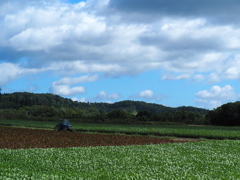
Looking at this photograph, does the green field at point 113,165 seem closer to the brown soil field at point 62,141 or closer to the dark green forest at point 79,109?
the brown soil field at point 62,141

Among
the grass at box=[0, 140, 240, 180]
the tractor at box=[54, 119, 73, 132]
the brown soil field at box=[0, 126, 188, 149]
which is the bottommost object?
the grass at box=[0, 140, 240, 180]

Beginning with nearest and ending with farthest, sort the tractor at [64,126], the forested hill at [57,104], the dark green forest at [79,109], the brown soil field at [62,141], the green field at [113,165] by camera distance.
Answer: the green field at [113,165] → the brown soil field at [62,141] → the tractor at [64,126] → the dark green forest at [79,109] → the forested hill at [57,104]

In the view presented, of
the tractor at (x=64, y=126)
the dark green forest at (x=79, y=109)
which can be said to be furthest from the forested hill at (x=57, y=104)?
the tractor at (x=64, y=126)

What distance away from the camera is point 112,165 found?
20.4 meters

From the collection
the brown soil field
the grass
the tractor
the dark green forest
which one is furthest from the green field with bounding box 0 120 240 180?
the dark green forest

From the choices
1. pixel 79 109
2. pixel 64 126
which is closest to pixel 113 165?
pixel 64 126

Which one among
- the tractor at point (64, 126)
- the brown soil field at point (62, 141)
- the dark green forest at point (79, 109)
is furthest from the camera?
the dark green forest at point (79, 109)

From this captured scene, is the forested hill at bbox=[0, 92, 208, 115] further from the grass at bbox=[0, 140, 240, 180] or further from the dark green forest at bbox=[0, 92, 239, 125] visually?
the grass at bbox=[0, 140, 240, 180]

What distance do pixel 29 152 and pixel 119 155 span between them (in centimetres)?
651

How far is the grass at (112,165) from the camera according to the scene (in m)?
17.4

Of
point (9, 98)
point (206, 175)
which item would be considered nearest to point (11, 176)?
point (206, 175)

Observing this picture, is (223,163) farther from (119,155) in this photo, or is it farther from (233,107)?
(233,107)

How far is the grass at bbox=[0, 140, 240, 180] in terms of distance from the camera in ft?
57.1

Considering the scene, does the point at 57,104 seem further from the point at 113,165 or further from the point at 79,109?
the point at 113,165
